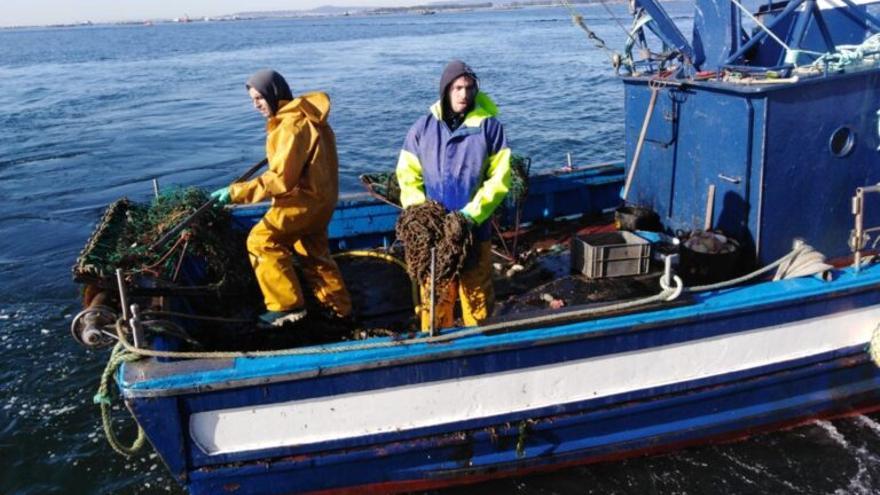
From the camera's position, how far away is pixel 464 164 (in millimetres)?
4113

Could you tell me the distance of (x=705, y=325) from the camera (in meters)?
4.22

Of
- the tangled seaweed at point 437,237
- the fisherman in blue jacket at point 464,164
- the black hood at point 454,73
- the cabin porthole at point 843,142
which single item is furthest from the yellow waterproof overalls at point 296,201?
the cabin porthole at point 843,142

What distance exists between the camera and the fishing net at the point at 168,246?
444 centimetres

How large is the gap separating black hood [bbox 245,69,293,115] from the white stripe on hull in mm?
1809

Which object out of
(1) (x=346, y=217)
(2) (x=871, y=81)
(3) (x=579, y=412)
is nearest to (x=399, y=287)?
(1) (x=346, y=217)

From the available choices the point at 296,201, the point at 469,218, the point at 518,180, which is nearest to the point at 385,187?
the point at 518,180

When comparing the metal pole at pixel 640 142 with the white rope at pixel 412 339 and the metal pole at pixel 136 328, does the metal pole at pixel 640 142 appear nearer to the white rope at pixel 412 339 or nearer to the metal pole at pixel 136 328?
the white rope at pixel 412 339

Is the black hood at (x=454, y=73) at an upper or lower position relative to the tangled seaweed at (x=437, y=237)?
upper

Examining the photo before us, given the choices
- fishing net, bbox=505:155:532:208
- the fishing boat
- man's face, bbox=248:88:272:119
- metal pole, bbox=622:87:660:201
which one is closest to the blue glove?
man's face, bbox=248:88:272:119

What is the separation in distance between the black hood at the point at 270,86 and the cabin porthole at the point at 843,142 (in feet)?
12.7

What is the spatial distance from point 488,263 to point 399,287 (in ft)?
4.95

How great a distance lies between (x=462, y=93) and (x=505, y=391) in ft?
5.57

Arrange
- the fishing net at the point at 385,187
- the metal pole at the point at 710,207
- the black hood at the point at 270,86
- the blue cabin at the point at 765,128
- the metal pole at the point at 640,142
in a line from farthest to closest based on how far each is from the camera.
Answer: the fishing net at the point at 385,187, the metal pole at the point at 640,142, the metal pole at the point at 710,207, the blue cabin at the point at 765,128, the black hood at the point at 270,86

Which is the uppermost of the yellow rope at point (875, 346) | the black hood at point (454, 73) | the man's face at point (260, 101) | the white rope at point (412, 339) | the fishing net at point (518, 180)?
the black hood at point (454, 73)
